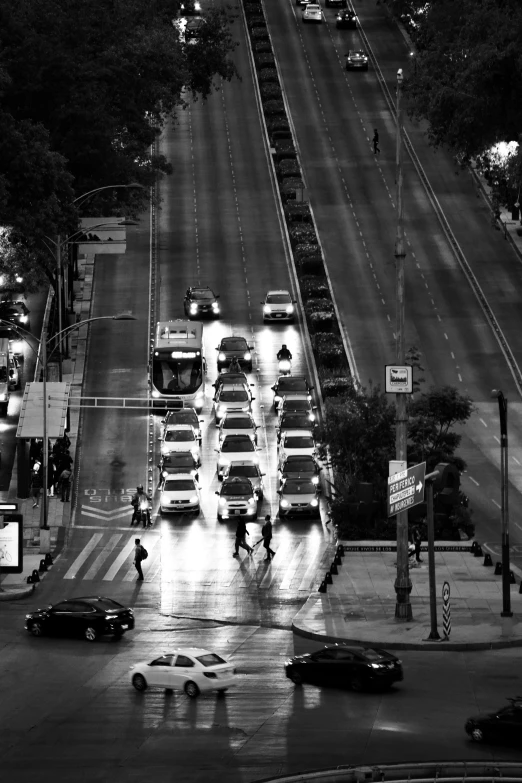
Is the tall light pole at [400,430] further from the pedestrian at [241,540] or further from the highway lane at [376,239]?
the highway lane at [376,239]

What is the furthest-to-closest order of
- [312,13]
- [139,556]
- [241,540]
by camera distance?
[312,13]
[241,540]
[139,556]

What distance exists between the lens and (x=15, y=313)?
80.9 metres

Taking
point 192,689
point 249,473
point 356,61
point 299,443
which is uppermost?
point 356,61

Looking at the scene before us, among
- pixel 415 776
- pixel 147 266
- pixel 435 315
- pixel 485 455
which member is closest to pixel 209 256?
pixel 147 266

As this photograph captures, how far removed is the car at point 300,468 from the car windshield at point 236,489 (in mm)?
1730

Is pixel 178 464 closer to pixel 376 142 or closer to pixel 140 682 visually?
pixel 140 682

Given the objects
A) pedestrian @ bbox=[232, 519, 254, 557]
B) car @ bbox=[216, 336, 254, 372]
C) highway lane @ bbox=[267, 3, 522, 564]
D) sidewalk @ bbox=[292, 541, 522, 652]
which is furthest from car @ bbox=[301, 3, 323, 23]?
pedestrian @ bbox=[232, 519, 254, 557]

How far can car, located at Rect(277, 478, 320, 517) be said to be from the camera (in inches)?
2312

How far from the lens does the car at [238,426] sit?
65688 mm

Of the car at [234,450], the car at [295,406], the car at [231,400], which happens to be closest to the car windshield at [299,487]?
the car at [234,450]

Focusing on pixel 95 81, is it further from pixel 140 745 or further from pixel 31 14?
pixel 140 745

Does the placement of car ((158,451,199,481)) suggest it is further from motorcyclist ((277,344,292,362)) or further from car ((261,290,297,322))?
car ((261,290,297,322))

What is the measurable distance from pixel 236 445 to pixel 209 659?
27324 millimetres

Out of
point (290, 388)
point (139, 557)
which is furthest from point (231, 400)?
point (139, 557)
